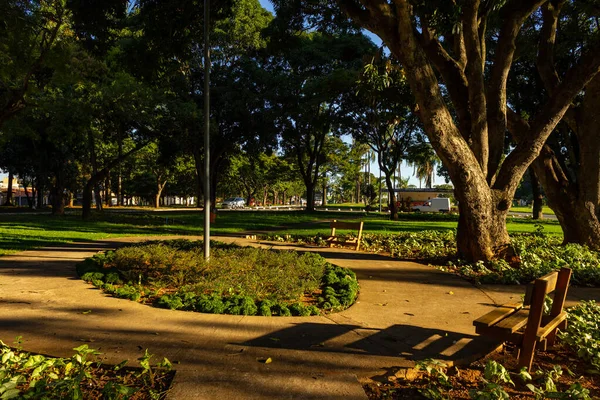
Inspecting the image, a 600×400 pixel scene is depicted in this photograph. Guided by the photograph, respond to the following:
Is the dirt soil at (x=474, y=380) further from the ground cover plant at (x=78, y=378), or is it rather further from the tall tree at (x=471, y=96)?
the tall tree at (x=471, y=96)

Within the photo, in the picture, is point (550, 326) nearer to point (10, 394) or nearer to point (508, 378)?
point (508, 378)

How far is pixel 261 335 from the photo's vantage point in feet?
14.2

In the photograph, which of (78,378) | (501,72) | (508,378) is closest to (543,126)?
(501,72)

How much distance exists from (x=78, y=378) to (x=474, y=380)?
299 cm

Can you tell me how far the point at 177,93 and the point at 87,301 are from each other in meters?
19.7

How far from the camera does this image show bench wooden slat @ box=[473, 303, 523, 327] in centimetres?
358

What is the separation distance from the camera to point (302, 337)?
429 cm

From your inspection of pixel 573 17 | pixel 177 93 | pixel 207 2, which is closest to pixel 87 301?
pixel 207 2

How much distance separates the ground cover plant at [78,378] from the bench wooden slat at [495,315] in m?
2.61

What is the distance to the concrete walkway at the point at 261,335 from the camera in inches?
128

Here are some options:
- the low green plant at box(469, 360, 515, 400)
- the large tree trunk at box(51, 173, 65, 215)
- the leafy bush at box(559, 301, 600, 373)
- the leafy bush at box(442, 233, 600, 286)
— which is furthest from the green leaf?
the large tree trunk at box(51, 173, 65, 215)

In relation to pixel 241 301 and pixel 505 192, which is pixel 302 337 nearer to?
pixel 241 301

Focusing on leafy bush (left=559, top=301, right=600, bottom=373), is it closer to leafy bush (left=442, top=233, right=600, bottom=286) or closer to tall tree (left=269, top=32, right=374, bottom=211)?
leafy bush (left=442, top=233, right=600, bottom=286)

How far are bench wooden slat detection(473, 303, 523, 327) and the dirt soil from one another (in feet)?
1.38
